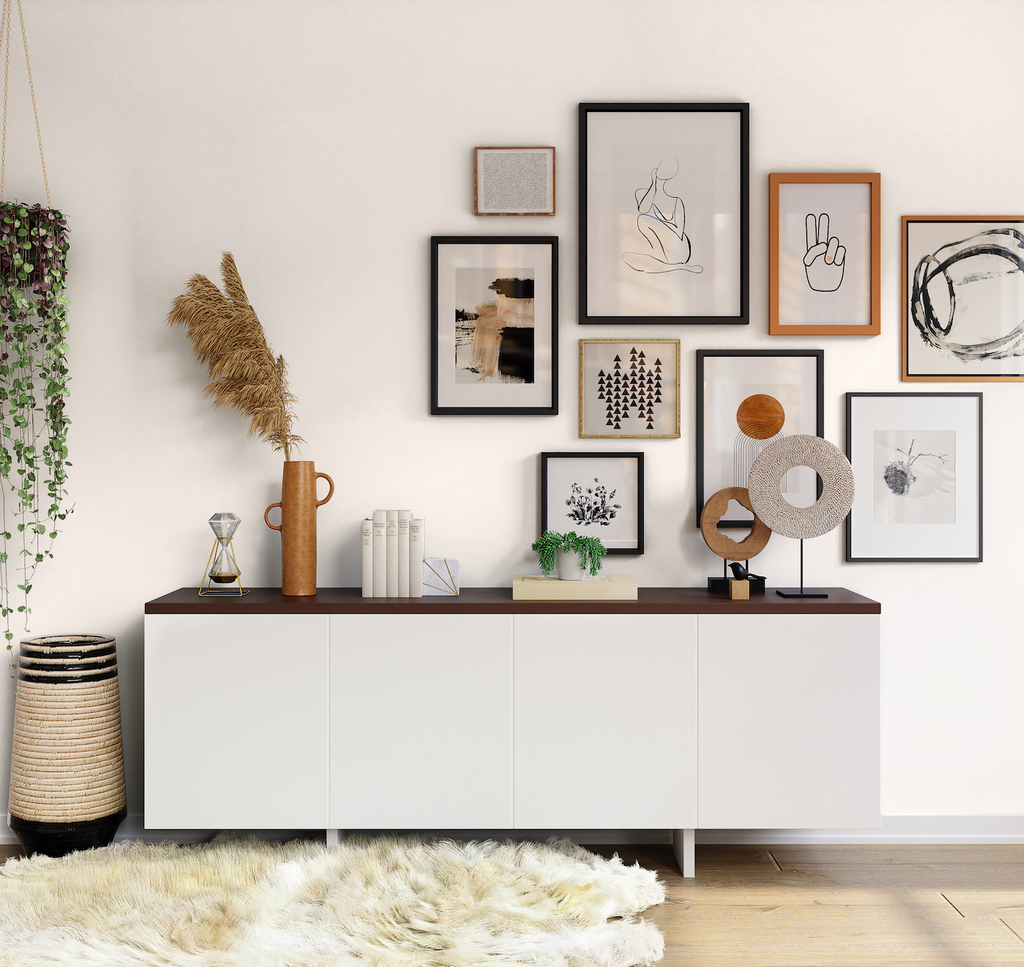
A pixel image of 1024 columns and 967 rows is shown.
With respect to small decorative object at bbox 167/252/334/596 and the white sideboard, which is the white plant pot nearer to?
the white sideboard

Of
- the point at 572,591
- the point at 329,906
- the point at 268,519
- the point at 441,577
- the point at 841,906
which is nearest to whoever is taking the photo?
the point at 329,906

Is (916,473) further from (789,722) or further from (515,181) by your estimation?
(515,181)

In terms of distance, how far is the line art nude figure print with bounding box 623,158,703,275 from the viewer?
7.84 ft

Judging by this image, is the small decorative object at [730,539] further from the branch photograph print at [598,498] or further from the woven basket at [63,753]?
the woven basket at [63,753]

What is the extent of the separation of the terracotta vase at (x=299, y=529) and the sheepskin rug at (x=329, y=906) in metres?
0.74

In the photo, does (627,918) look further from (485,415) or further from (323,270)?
(323,270)

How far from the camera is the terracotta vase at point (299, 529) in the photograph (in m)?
2.21

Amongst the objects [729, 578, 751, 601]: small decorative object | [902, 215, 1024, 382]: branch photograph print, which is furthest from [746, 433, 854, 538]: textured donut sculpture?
[902, 215, 1024, 382]: branch photograph print

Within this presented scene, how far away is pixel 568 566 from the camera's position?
2156 mm

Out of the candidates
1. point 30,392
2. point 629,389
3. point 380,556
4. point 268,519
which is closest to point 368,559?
point 380,556

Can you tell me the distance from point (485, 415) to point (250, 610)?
897 mm

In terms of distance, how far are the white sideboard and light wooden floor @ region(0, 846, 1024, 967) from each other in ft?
0.66

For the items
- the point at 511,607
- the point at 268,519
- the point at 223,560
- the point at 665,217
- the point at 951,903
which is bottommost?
the point at 951,903

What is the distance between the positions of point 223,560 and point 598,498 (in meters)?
1.15
